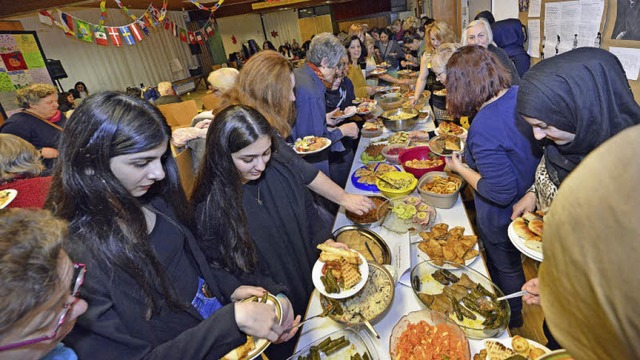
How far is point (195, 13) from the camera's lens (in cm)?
1293

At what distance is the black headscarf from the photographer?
1.15 m

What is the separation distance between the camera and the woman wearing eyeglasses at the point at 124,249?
916 mm

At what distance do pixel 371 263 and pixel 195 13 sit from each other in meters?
14.8

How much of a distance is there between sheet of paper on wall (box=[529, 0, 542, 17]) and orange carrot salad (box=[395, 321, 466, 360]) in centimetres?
317

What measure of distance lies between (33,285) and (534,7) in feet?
13.1

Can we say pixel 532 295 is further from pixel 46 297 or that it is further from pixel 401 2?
pixel 401 2

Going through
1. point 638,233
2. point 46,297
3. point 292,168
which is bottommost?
point 292,168

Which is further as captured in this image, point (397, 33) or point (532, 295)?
point (397, 33)

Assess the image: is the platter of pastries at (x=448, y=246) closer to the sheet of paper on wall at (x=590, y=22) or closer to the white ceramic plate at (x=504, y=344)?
the white ceramic plate at (x=504, y=344)

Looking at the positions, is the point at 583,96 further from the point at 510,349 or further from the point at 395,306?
the point at 395,306

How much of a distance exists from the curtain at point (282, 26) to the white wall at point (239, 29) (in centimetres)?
58

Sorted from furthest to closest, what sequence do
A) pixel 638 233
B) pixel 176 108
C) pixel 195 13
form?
pixel 195 13 → pixel 176 108 → pixel 638 233

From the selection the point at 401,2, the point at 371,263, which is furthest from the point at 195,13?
the point at 371,263

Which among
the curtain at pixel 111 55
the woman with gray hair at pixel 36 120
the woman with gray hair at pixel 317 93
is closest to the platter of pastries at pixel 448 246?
the woman with gray hair at pixel 317 93
